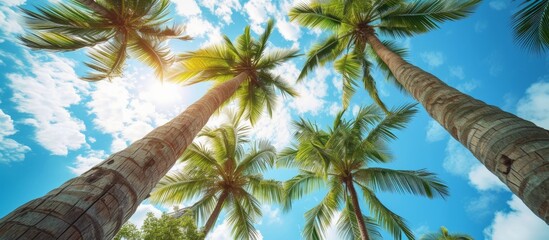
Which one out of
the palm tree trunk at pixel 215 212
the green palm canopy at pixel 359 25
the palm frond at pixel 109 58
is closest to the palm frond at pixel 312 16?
the green palm canopy at pixel 359 25

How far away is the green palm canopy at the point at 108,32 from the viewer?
6.00 m

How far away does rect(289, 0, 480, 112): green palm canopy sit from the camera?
25.9 ft

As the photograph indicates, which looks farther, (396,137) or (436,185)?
(396,137)

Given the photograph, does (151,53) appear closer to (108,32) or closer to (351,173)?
(108,32)

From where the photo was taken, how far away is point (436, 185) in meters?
8.64

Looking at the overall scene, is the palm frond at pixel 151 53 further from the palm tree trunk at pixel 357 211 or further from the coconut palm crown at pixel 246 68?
the palm tree trunk at pixel 357 211

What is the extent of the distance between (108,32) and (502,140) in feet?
27.4

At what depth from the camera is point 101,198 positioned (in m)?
2.12

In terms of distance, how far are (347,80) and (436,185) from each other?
4.85m

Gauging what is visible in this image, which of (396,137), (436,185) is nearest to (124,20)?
(396,137)

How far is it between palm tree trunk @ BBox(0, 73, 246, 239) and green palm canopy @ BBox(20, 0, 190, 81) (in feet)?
13.4

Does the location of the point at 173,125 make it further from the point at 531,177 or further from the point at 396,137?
the point at 396,137

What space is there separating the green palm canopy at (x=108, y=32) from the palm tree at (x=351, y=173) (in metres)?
5.59

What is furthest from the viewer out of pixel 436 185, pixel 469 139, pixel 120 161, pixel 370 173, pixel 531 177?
pixel 370 173
